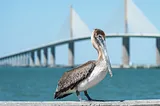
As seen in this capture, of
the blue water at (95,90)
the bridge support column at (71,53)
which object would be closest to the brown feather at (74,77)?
the blue water at (95,90)

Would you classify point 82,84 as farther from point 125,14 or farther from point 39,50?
point 39,50

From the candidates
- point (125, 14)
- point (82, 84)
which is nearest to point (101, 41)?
point (82, 84)

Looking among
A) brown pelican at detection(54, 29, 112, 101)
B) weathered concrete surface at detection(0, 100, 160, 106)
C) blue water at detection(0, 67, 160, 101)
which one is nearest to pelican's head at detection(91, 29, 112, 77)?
brown pelican at detection(54, 29, 112, 101)

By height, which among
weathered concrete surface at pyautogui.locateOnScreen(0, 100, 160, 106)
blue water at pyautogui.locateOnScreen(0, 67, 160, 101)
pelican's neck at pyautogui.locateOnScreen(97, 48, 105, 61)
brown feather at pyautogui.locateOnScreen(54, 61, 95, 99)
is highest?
pelican's neck at pyautogui.locateOnScreen(97, 48, 105, 61)

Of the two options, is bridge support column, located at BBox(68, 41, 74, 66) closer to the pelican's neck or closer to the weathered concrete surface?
the pelican's neck

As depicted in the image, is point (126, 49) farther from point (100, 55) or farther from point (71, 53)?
point (100, 55)

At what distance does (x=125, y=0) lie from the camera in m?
87.1

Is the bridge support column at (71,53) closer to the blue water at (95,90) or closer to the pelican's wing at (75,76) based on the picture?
the blue water at (95,90)

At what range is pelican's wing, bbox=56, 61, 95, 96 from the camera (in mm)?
6352

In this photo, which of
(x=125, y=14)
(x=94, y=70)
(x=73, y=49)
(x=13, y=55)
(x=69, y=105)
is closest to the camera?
(x=69, y=105)

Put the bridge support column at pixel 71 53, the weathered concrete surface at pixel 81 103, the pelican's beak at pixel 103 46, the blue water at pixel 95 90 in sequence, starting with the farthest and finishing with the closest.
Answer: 1. the bridge support column at pixel 71 53
2. the blue water at pixel 95 90
3. the pelican's beak at pixel 103 46
4. the weathered concrete surface at pixel 81 103

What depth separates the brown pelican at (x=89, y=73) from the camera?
627cm

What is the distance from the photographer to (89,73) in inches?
250

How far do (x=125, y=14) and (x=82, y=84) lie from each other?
79195 millimetres
